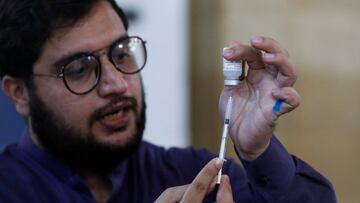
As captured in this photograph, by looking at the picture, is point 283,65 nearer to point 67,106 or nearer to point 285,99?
point 285,99

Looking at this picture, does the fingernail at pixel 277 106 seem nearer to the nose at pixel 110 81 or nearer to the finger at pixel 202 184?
the finger at pixel 202 184

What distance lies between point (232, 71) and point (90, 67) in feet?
1.97

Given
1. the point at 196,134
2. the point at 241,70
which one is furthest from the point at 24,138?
the point at 196,134

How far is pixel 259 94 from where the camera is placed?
225 centimetres

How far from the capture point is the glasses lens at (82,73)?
2.62 m

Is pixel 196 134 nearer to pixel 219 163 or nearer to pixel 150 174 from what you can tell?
pixel 150 174

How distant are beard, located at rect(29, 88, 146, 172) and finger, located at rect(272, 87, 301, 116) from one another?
2.04 ft

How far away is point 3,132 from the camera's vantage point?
401 centimetres

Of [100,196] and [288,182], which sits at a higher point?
[288,182]

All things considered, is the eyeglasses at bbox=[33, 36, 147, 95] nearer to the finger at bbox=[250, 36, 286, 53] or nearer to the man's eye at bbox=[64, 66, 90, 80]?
the man's eye at bbox=[64, 66, 90, 80]

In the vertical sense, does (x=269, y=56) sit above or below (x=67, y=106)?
above

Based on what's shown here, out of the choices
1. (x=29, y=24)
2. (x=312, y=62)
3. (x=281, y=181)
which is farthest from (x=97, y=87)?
(x=312, y=62)

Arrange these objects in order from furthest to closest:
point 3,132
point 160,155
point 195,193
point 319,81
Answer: point 319,81, point 3,132, point 160,155, point 195,193

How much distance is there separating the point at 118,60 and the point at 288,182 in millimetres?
714
